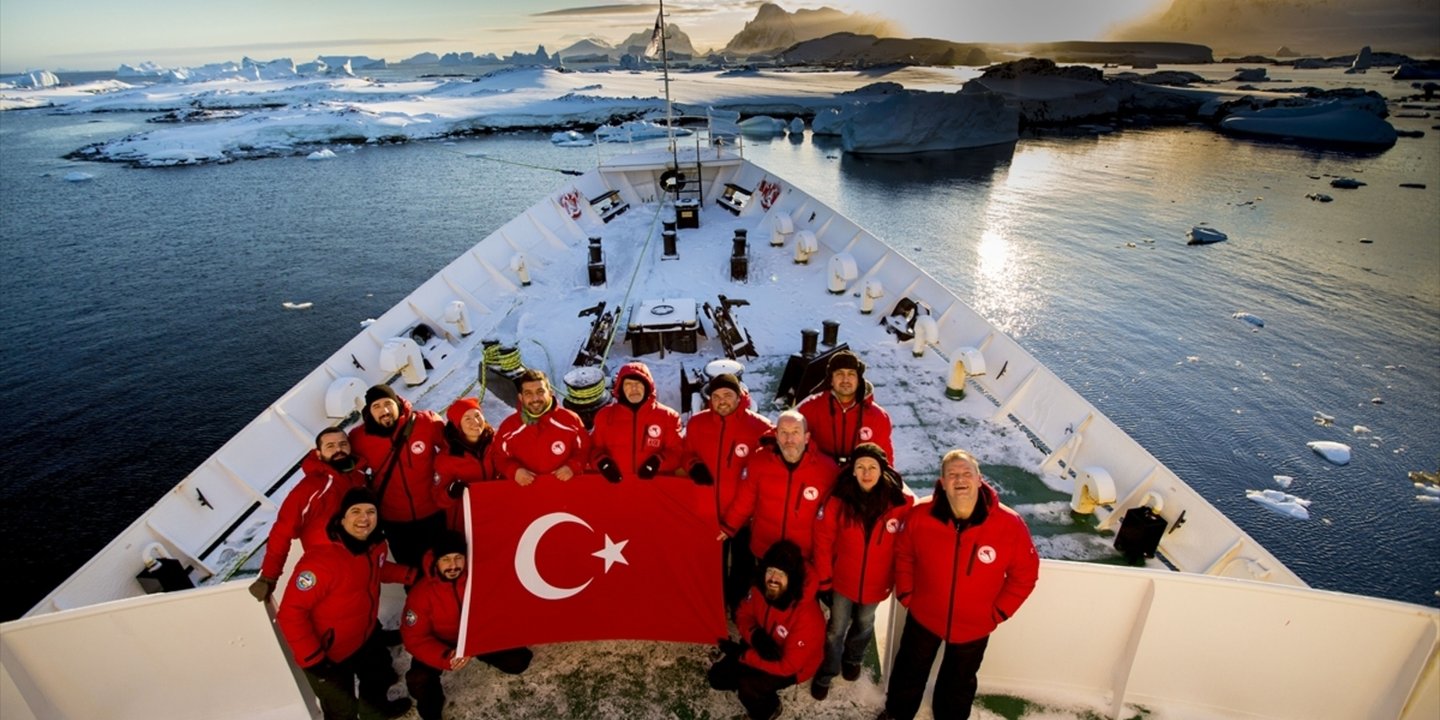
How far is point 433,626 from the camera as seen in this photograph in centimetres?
323

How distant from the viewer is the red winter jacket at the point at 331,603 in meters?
2.87

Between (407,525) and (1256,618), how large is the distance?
4531 millimetres

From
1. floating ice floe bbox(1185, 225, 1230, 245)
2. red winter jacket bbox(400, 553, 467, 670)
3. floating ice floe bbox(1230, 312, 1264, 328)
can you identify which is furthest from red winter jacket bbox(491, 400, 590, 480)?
floating ice floe bbox(1185, 225, 1230, 245)

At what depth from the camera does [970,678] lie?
307 centimetres

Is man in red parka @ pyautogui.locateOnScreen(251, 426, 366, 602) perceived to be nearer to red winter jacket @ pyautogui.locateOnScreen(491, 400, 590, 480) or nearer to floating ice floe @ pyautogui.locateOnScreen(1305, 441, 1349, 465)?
red winter jacket @ pyautogui.locateOnScreen(491, 400, 590, 480)

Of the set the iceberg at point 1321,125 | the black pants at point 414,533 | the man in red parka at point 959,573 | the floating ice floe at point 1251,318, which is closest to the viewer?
the man in red parka at point 959,573

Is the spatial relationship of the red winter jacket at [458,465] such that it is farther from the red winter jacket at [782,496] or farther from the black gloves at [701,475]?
the red winter jacket at [782,496]

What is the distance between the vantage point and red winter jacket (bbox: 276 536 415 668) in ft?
9.42

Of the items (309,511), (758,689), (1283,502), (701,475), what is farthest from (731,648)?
(1283,502)

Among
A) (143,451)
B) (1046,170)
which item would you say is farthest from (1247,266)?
(143,451)

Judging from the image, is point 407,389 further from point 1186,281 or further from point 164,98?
point 164,98

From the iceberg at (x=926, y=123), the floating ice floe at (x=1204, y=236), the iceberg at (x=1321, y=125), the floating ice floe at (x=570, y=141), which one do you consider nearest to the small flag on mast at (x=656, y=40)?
the floating ice floe at (x=1204, y=236)

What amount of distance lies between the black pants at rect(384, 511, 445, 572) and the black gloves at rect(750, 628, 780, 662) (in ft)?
6.71

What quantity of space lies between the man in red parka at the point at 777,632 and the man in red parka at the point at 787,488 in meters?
0.20
